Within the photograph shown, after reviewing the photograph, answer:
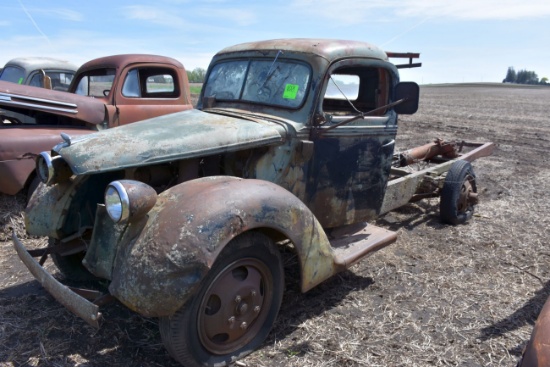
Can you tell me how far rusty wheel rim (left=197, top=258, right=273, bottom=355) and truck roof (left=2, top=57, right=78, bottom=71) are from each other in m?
6.96

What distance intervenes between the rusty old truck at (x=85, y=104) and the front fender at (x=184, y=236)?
273 centimetres

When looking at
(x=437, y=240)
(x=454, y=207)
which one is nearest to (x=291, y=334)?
(x=437, y=240)

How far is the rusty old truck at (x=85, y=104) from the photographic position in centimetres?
489

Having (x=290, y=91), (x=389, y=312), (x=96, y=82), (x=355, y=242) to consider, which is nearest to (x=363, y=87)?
(x=290, y=91)

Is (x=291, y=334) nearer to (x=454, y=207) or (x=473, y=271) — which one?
(x=473, y=271)

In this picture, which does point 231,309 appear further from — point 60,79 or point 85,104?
point 60,79

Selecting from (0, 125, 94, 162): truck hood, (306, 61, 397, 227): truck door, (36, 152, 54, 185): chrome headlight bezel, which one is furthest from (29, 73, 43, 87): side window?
(306, 61, 397, 227): truck door

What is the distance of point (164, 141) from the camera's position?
2.94 meters

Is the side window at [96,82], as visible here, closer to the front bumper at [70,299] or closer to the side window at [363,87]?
the side window at [363,87]

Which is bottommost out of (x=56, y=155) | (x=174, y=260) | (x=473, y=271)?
(x=473, y=271)

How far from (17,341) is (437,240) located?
13.1 feet

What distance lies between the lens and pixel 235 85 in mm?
3902

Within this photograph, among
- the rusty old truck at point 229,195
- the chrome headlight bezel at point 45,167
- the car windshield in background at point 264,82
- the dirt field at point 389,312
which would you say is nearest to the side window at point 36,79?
the dirt field at point 389,312

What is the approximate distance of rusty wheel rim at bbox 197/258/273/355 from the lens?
2.67 m
